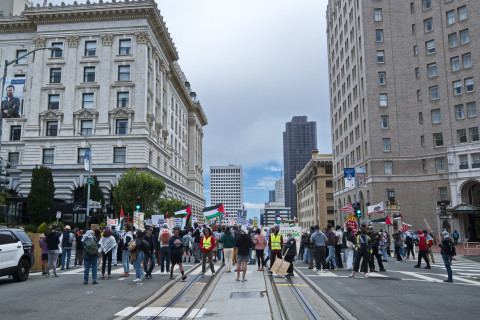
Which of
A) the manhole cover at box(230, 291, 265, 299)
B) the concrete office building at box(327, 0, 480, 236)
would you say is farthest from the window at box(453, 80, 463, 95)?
the manhole cover at box(230, 291, 265, 299)

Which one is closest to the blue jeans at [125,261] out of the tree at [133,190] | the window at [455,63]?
the tree at [133,190]

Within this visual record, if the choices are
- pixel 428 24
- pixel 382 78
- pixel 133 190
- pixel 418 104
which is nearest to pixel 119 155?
pixel 133 190

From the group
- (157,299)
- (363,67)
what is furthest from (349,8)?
(157,299)

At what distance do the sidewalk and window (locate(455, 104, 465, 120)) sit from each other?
47693mm

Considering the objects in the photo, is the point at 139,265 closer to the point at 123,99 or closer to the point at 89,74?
the point at 123,99

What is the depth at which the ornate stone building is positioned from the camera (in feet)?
161

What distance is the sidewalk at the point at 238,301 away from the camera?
965cm

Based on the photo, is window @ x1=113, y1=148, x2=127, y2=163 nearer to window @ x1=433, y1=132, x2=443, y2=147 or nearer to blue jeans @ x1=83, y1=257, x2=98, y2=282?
blue jeans @ x1=83, y1=257, x2=98, y2=282

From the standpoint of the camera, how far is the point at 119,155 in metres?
49.1

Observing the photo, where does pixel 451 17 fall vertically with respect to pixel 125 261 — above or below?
above

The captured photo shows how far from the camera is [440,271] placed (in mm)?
19984

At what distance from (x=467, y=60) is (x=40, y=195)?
55.6 m

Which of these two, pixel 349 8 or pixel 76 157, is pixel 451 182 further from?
pixel 76 157

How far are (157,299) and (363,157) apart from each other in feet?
173
